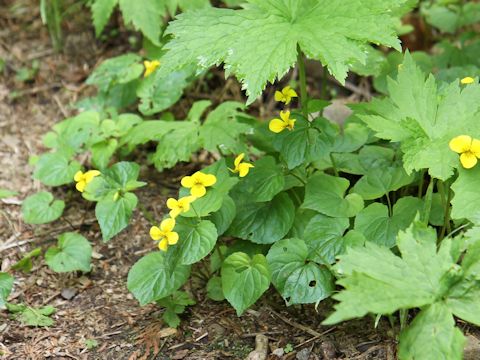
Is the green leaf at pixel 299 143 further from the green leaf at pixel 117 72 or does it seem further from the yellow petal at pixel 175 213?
the green leaf at pixel 117 72

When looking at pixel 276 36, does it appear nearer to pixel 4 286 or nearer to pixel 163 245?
Result: pixel 163 245

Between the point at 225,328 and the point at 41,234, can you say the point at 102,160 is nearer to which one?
the point at 41,234

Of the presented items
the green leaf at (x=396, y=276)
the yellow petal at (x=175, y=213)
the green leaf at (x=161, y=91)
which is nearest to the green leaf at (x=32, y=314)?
the yellow petal at (x=175, y=213)

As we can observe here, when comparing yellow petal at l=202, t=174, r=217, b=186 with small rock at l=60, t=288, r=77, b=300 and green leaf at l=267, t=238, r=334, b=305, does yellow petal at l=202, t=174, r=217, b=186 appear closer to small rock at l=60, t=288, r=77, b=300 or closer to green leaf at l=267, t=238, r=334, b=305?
green leaf at l=267, t=238, r=334, b=305

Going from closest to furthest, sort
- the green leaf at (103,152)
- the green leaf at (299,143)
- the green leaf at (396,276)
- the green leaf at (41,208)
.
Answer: the green leaf at (396,276)
the green leaf at (299,143)
the green leaf at (41,208)
the green leaf at (103,152)

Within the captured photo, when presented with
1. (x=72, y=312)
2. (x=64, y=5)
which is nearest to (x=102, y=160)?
(x=72, y=312)

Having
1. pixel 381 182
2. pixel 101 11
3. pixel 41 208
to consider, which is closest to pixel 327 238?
pixel 381 182

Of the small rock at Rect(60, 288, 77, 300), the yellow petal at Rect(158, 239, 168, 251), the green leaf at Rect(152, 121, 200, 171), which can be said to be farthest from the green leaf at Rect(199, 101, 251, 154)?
the small rock at Rect(60, 288, 77, 300)
